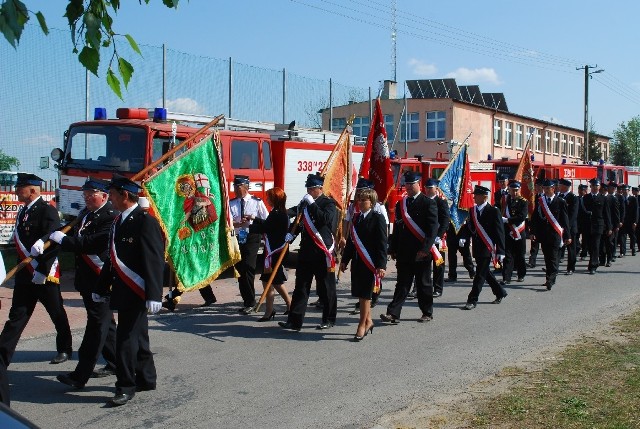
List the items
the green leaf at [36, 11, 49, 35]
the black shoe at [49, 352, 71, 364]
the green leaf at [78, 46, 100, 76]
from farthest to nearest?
1. the black shoe at [49, 352, 71, 364]
2. the green leaf at [78, 46, 100, 76]
3. the green leaf at [36, 11, 49, 35]

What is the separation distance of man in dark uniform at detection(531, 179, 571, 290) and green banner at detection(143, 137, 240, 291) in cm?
653

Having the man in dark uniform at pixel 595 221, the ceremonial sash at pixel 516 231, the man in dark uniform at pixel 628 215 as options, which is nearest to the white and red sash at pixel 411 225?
the ceremonial sash at pixel 516 231

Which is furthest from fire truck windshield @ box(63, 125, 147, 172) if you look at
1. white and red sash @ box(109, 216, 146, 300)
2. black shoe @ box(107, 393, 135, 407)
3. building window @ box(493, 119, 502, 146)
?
building window @ box(493, 119, 502, 146)

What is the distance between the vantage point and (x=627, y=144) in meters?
75.1

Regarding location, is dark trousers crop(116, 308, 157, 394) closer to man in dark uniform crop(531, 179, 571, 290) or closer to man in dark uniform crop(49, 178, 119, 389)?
man in dark uniform crop(49, 178, 119, 389)

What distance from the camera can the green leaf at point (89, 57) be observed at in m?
3.44

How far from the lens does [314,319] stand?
10.1 m

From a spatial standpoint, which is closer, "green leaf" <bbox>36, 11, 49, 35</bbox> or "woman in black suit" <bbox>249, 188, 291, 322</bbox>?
"green leaf" <bbox>36, 11, 49, 35</bbox>

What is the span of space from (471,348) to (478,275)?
273 cm

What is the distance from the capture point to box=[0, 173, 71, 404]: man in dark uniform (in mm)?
6871

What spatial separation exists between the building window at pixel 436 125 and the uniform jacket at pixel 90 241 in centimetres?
3437

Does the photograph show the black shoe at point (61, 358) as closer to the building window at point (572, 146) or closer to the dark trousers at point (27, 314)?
the dark trousers at point (27, 314)

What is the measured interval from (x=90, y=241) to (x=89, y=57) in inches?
139

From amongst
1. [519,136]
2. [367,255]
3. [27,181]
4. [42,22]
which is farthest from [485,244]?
[519,136]
